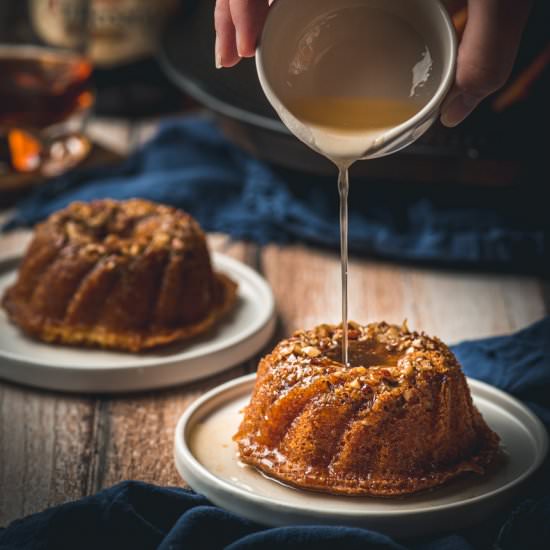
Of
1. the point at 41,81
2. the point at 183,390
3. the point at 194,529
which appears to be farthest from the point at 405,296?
the point at 41,81

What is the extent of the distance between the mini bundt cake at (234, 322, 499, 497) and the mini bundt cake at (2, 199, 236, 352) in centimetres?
74

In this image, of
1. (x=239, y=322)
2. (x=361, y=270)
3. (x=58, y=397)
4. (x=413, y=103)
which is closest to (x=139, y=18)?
(x=361, y=270)

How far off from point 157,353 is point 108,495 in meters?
0.85

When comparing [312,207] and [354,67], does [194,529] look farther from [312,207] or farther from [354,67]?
[312,207]

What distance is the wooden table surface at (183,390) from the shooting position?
7.80 feet

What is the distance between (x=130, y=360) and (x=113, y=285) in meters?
0.23

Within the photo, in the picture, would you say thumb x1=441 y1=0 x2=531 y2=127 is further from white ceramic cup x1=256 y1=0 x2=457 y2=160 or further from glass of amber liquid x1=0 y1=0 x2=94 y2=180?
glass of amber liquid x1=0 y1=0 x2=94 y2=180

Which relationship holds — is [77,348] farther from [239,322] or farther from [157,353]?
[239,322]

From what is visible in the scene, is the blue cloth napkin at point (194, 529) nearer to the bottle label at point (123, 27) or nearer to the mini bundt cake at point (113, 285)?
the mini bundt cake at point (113, 285)

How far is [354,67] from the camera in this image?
2148 millimetres

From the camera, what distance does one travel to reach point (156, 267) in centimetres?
291

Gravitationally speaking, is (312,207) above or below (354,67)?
below

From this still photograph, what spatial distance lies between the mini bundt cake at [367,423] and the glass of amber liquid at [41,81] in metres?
2.22

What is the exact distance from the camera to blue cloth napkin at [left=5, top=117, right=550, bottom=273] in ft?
→ 11.5
